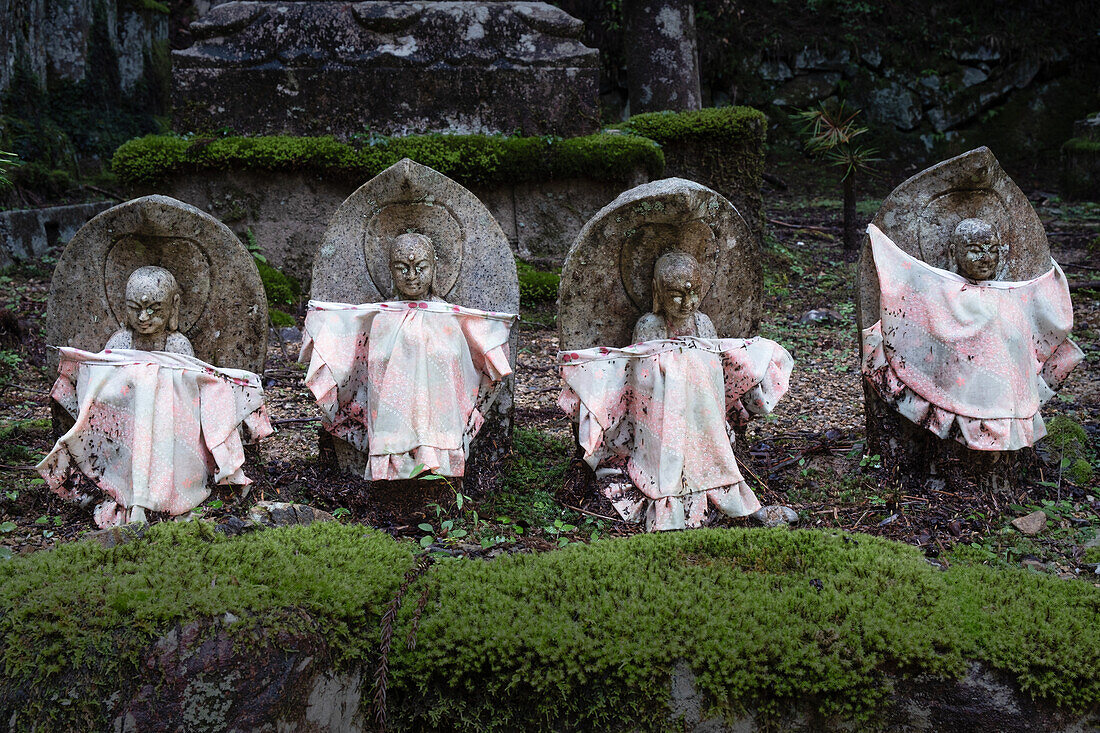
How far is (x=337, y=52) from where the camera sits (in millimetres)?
8305

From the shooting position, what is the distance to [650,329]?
4516 mm

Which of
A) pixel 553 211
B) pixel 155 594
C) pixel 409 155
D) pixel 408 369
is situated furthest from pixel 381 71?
pixel 155 594

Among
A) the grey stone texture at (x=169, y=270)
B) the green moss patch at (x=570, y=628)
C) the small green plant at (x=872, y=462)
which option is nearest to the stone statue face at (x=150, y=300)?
the grey stone texture at (x=169, y=270)

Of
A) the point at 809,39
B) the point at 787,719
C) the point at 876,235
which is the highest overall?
the point at 809,39

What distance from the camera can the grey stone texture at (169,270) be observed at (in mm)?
4414

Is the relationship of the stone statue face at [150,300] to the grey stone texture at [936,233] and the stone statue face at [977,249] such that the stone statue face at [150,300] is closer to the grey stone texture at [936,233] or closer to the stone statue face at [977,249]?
the grey stone texture at [936,233]

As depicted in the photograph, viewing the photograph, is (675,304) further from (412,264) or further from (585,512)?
(412,264)

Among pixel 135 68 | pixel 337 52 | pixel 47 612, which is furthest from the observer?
pixel 135 68

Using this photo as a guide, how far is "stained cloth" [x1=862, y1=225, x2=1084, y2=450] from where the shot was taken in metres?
4.48

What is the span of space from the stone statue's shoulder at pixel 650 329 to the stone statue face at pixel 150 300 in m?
2.29

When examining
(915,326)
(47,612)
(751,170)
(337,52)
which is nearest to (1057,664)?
(915,326)

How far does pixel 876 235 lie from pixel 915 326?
51 cm

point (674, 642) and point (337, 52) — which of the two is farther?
point (337, 52)

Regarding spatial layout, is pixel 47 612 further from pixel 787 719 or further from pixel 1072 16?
pixel 1072 16
